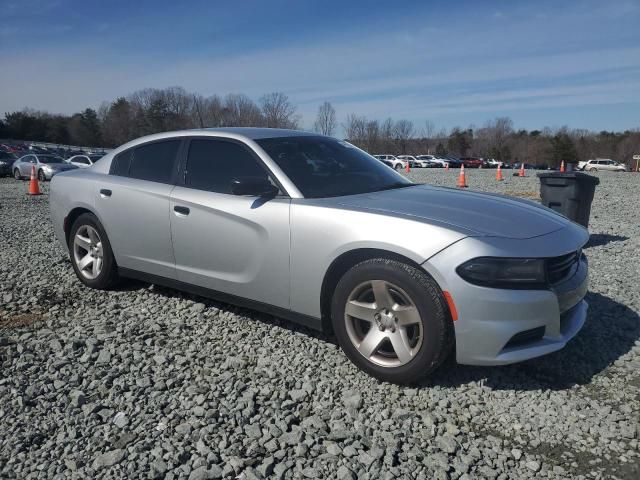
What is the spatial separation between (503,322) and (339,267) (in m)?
1.05

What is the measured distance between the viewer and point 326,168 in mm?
4066

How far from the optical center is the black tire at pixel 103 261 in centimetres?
484

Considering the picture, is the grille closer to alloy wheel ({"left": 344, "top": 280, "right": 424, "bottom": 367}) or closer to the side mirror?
alloy wheel ({"left": 344, "top": 280, "right": 424, "bottom": 367})

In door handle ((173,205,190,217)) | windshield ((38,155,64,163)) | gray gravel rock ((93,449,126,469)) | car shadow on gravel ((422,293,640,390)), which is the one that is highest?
windshield ((38,155,64,163))

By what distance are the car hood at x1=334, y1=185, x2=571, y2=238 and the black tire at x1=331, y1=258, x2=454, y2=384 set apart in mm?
343

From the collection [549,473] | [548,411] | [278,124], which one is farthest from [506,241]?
[278,124]

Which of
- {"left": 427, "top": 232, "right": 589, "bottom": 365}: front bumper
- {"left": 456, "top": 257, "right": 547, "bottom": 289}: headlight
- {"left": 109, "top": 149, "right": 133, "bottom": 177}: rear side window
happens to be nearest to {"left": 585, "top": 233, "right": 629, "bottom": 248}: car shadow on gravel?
{"left": 427, "top": 232, "right": 589, "bottom": 365}: front bumper

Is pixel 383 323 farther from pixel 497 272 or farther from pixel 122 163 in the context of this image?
pixel 122 163

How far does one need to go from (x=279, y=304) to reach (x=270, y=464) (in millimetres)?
1341

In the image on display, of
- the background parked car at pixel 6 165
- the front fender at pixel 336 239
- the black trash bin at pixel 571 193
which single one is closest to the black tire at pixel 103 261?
the front fender at pixel 336 239

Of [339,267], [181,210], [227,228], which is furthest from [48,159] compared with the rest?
[339,267]

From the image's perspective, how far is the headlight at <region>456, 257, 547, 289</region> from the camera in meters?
2.88

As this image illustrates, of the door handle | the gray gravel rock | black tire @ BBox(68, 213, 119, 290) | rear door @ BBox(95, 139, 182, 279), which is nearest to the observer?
the gray gravel rock

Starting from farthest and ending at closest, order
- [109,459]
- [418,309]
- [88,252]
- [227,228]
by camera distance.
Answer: [88,252], [227,228], [418,309], [109,459]
